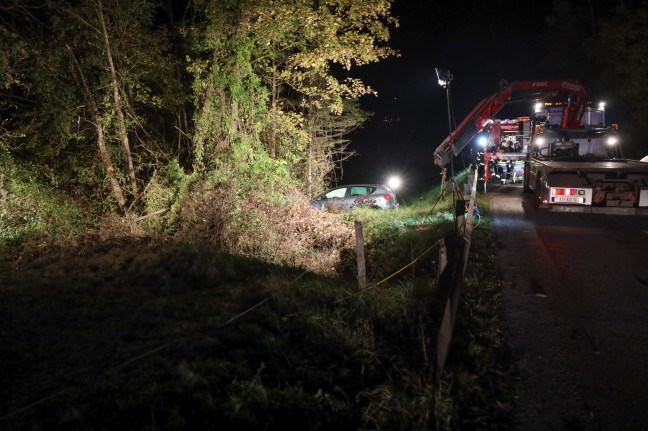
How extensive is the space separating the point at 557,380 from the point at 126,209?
10.0 metres

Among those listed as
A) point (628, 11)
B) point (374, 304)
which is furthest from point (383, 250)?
point (628, 11)

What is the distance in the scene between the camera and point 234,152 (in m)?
11.2

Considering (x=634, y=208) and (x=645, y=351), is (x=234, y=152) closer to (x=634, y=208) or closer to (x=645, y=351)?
(x=645, y=351)

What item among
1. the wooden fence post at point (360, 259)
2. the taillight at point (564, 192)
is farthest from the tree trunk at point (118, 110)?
the taillight at point (564, 192)

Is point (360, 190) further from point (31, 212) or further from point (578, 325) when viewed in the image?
point (578, 325)

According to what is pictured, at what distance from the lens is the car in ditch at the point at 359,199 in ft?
54.5

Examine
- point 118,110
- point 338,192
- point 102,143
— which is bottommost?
point 338,192

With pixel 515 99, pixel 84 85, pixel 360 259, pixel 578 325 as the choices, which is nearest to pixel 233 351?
pixel 360 259

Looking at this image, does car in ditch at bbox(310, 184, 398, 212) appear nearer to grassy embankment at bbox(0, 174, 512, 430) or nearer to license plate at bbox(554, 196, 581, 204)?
license plate at bbox(554, 196, 581, 204)

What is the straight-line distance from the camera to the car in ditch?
1662cm

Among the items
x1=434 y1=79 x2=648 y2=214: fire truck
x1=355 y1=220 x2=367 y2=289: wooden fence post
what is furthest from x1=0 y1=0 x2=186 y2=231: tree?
x1=434 y1=79 x2=648 y2=214: fire truck

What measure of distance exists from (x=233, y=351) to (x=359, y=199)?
41.1 feet

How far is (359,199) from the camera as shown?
54.7 feet

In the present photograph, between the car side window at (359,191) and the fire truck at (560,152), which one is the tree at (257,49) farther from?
the car side window at (359,191)
